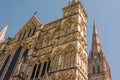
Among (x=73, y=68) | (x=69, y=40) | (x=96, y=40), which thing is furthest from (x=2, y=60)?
(x=96, y=40)

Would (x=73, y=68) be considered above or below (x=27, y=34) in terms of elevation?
below

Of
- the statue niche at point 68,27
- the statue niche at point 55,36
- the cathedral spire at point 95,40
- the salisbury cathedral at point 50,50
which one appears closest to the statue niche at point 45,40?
the salisbury cathedral at point 50,50

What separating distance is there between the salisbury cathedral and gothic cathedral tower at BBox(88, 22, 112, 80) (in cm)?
1900

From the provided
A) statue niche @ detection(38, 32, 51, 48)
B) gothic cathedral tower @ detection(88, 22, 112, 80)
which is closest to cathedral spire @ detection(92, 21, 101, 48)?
gothic cathedral tower @ detection(88, 22, 112, 80)

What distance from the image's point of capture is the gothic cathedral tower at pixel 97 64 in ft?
128

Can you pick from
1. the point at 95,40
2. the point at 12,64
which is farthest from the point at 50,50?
the point at 95,40

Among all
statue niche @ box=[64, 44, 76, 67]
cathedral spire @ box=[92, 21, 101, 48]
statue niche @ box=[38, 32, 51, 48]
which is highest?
cathedral spire @ box=[92, 21, 101, 48]

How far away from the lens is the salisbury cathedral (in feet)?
55.5

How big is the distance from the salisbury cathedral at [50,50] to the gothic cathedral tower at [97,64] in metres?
19.0

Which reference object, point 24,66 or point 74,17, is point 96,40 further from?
point 24,66

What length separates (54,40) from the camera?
2103 cm

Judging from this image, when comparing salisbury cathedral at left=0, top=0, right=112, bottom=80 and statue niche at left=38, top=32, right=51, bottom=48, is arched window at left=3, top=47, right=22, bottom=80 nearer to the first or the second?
salisbury cathedral at left=0, top=0, right=112, bottom=80

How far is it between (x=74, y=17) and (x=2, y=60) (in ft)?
35.2

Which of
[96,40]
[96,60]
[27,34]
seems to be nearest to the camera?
[27,34]
